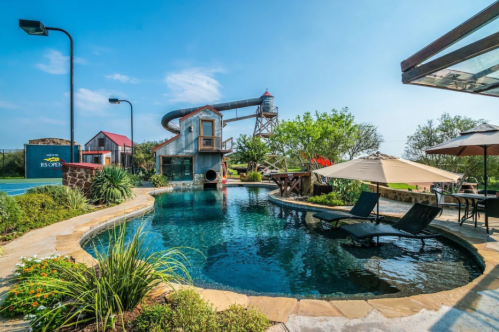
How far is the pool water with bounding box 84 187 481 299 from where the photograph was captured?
3453mm

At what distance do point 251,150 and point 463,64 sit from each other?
20729mm

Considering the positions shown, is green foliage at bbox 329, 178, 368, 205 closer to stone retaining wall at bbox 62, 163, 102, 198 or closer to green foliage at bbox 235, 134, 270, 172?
stone retaining wall at bbox 62, 163, 102, 198

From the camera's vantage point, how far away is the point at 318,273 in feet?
12.8

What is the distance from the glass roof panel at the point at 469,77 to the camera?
2.57 m

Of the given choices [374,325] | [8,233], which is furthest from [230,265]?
[8,233]

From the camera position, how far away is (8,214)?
5125 millimetres

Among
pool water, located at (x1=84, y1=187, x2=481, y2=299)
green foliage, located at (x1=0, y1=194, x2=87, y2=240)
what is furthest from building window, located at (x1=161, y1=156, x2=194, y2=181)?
pool water, located at (x1=84, y1=187, x2=481, y2=299)

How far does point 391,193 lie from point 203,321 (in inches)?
439

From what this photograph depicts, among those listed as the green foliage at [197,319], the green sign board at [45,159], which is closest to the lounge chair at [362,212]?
the green foliage at [197,319]

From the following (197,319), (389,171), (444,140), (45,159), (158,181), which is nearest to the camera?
(197,319)

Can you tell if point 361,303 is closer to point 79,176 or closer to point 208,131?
point 79,176

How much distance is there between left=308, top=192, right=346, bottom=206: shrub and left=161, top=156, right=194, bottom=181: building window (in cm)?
1191

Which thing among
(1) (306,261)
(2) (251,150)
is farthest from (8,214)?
(2) (251,150)

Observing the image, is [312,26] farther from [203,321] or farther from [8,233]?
[8,233]
